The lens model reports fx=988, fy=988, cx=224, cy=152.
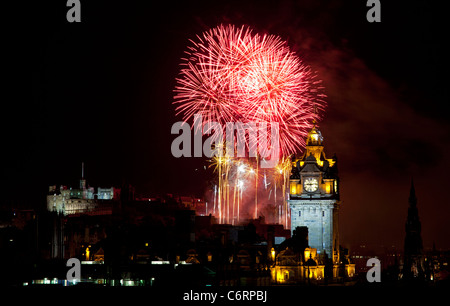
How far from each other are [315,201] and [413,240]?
161 feet

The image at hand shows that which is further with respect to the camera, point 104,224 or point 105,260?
point 104,224

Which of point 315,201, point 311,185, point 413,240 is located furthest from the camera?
point 413,240

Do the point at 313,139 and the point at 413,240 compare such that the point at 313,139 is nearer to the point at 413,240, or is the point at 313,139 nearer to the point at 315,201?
the point at 315,201

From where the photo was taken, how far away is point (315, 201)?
105688 millimetres

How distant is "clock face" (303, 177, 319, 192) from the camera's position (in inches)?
4181

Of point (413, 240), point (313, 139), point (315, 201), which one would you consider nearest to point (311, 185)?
point (315, 201)

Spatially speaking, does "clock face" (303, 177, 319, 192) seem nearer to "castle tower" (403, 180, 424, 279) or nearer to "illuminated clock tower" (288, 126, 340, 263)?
"illuminated clock tower" (288, 126, 340, 263)

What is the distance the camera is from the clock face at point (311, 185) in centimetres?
10619

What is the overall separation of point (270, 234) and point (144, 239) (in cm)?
2191

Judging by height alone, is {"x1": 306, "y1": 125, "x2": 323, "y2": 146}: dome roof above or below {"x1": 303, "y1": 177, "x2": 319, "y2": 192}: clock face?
above

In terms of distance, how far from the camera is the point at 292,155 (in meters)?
110

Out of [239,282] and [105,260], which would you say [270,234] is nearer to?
[239,282]

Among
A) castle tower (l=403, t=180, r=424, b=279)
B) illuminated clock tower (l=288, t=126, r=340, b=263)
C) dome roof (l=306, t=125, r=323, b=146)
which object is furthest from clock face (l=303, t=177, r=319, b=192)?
castle tower (l=403, t=180, r=424, b=279)
